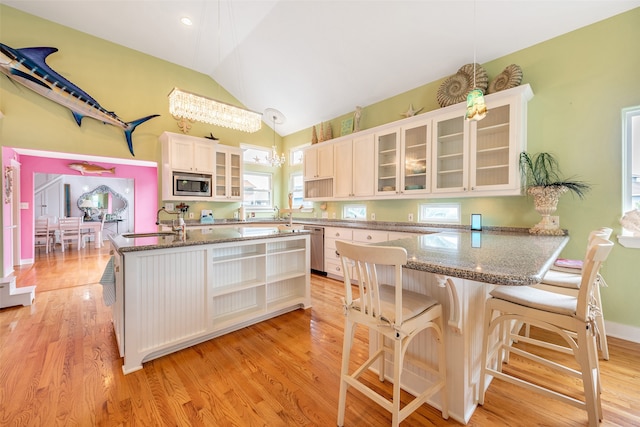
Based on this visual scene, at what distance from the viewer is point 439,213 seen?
3516 millimetres

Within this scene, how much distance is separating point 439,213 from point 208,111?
3152 millimetres

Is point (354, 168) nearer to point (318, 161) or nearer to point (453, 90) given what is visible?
point (318, 161)

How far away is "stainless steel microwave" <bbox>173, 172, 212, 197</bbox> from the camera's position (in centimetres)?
425

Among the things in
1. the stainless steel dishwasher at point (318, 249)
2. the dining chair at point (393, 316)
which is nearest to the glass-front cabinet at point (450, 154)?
the stainless steel dishwasher at point (318, 249)

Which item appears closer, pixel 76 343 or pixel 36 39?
pixel 76 343

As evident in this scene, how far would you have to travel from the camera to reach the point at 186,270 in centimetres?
209

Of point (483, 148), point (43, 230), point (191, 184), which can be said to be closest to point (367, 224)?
point (483, 148)

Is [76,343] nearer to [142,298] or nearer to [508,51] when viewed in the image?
[142,298]

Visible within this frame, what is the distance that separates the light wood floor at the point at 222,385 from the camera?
1.43 m

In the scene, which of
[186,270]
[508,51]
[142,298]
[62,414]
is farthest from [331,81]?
[62,414]

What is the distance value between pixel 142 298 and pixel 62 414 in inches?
27.5

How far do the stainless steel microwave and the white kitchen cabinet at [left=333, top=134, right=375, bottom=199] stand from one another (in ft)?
7.63

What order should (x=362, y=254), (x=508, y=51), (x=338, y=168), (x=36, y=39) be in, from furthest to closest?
(x=338, y=168), (x=36, y=39), (x=508, y=51), (x=362, y=254)

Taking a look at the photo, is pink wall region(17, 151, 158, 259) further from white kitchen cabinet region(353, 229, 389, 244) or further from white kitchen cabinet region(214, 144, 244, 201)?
white kitchen cabinet region(353, 229, 389, 244)
